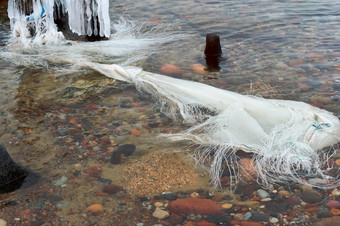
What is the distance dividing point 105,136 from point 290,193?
2065 millimetres

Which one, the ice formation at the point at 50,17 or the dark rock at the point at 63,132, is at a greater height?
the ice formation at the point at 50,17

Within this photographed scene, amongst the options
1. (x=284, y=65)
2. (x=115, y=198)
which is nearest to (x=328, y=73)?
(x=284, y=65)

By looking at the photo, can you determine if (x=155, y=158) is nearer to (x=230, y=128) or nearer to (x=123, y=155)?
(x=123, y=155)

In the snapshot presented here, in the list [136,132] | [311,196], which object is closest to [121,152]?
[136,132]

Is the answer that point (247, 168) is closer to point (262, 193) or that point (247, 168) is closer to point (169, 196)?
point (262, 193)

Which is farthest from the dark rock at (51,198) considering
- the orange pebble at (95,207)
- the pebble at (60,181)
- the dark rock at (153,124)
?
the dark rock at (153,124)

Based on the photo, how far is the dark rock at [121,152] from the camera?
4207 millimetres

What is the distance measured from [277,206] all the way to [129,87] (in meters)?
2.96

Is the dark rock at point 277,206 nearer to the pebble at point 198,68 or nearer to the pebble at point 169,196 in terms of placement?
the pebble at point 169,196

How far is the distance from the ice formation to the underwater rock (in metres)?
3.92

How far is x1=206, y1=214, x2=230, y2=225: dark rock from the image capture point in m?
3.33

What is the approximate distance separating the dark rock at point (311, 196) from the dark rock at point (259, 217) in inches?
16.5

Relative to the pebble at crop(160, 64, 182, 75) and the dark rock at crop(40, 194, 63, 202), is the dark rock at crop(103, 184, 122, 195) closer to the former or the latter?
the dark rock at crop(40, 194, 63, 202)

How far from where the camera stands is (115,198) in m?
3.66
